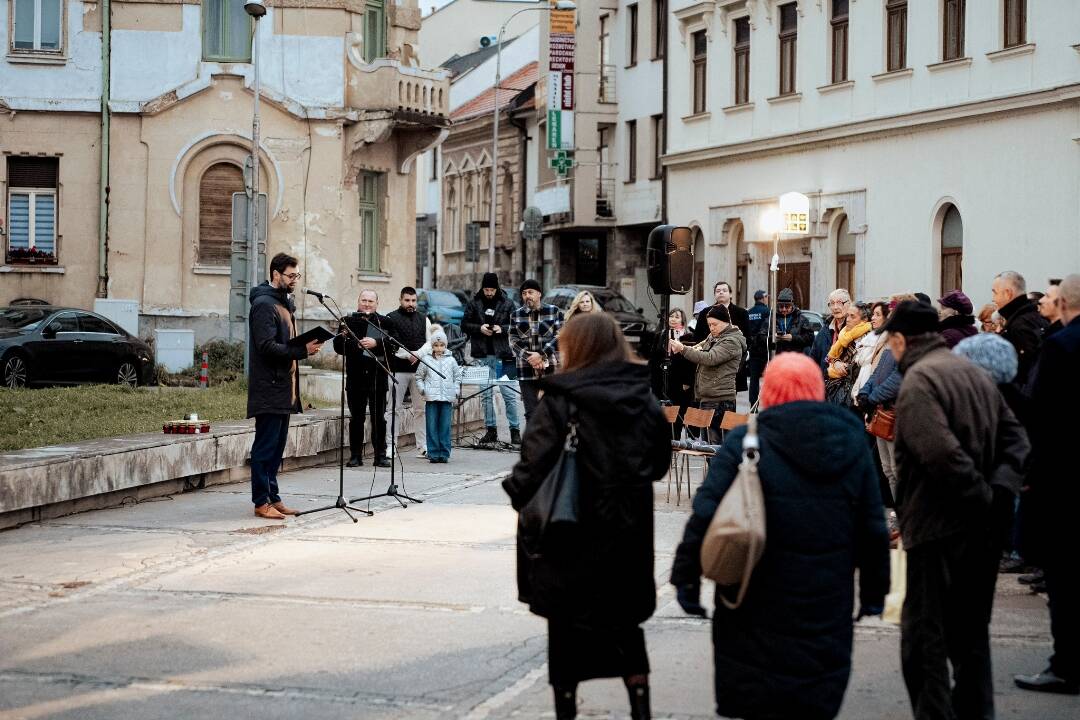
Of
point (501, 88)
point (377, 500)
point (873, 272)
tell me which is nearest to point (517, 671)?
point (377, 500)

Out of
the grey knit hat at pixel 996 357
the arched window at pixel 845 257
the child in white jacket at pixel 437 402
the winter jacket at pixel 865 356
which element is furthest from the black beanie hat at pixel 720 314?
the arched window at pixel 845 257

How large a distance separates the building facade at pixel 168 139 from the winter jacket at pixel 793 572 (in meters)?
26.0

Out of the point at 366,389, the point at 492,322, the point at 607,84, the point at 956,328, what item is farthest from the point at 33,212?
the point at 607,84

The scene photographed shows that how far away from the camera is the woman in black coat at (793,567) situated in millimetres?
5730

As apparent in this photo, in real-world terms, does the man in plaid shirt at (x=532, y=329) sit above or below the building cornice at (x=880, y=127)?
below

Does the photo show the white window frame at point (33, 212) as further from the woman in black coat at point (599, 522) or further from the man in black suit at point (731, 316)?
the woman in black coat at point (599, 522)

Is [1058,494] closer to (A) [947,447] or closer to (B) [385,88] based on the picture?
(A) [947,447]

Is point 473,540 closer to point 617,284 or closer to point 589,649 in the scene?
point 589,649

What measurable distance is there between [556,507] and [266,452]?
280 inches

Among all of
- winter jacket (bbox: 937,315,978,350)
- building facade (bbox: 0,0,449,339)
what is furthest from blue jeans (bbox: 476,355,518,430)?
building facade (bbox: 0,0,449,339)

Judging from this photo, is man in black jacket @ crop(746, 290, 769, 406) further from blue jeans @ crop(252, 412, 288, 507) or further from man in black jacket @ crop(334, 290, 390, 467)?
blue jeans @ crop(252, 412, 288, 507)

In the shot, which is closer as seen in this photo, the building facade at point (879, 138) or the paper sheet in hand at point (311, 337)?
the paper sheet in hand at point (311, 337)

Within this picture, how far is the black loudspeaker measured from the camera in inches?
744

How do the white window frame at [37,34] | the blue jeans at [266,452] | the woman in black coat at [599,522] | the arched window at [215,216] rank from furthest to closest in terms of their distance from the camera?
1. the arched window at [215,216]
2. the white window frame at [37,34]
3. the blue jeans at [266,452]
4. the woman in black coat at [599,522]
